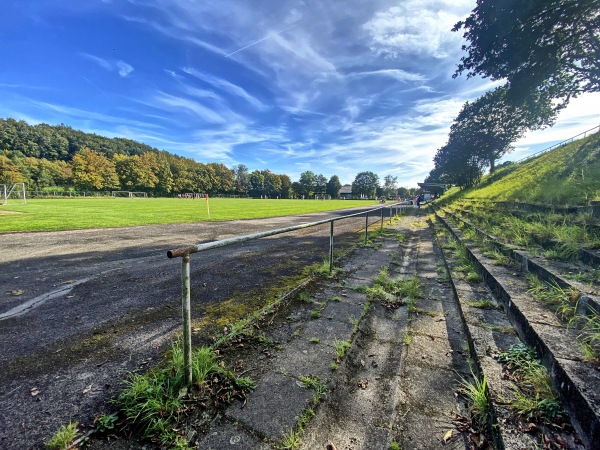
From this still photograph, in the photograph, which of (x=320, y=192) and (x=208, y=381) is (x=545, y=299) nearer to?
(x=208, y=381)

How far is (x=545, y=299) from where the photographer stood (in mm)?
2857

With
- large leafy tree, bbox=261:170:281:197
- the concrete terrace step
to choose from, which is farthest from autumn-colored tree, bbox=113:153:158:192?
the concrete terrace step

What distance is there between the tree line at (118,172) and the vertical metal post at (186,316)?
8005cm

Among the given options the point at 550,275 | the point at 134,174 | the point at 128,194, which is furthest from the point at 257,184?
the point at 550,275

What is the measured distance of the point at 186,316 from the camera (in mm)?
1861

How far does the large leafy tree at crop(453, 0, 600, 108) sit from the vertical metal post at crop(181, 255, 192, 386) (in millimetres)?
14165

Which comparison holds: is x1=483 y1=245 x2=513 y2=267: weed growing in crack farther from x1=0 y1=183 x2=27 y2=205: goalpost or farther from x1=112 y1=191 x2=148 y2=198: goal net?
x1=112 y1=191 x2=148 y2=198: goal net

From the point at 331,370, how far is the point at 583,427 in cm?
155

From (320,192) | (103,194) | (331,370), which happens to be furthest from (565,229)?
(320,192)

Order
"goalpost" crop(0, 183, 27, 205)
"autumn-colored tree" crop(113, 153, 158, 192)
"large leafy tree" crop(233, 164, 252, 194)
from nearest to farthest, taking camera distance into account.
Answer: "goalpost" crop(0, 183, 27, 205) < "autumn-colored tree" crop(113, 153, 158, 192) < "large leafy tree" crop(233, 164, 252, 194)

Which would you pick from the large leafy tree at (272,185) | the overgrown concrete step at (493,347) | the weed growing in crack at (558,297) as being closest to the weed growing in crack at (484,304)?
the overgrown concrete step at (493,347)

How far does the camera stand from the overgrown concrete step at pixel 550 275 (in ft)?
7.80

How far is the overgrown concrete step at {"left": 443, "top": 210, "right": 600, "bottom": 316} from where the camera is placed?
2.38 m

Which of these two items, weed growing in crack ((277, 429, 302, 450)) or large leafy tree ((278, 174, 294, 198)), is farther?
large leafy tree ((278, 174, 294, 198))
